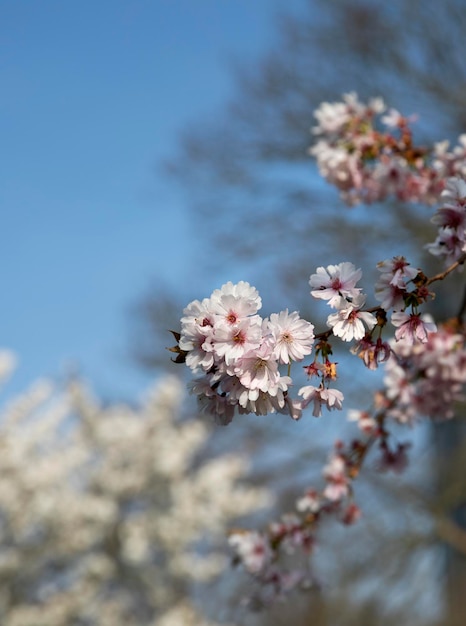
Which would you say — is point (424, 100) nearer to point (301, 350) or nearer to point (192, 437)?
point (192, 437)

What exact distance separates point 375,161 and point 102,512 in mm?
6704

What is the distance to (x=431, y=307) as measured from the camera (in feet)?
40.1

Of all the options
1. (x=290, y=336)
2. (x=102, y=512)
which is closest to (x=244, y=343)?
(x=290, y=336)

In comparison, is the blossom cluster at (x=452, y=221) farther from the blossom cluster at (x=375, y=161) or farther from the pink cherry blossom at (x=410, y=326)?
the blossom cluster at (x=375, y=161)

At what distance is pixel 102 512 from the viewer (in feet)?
31.1

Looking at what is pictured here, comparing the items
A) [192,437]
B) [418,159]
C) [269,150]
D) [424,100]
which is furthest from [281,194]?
[418,159]

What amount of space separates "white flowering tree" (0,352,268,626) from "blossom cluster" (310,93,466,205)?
6167 millimetres

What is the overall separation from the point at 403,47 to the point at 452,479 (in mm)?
5111

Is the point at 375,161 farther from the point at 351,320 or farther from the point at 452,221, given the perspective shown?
the point at 351,320

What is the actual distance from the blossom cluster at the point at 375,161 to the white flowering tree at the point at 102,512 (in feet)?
20.2

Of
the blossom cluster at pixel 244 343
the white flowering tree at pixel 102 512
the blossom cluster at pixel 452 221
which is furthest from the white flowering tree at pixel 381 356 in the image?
the white flowering tree at pixel 102 512

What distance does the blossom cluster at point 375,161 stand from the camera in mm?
3594

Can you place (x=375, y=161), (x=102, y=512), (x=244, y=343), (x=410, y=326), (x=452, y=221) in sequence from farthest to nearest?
(x=102, y=512) → (x=375, y=161) → (x=452, y=221) → (x=410, y=326) → (x=244, y=343)

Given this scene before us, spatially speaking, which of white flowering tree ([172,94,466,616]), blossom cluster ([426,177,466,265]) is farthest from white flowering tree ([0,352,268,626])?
blossom cluster ([426,177,466,265])
